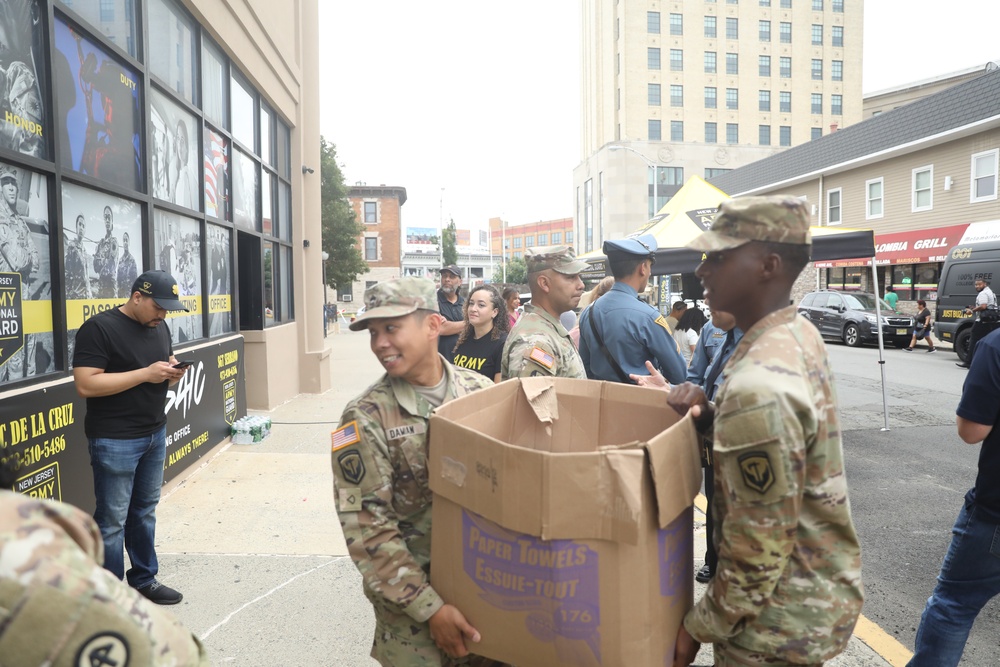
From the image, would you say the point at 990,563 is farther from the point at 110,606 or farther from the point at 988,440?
the point at 110,606

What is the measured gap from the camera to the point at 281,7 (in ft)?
33.0

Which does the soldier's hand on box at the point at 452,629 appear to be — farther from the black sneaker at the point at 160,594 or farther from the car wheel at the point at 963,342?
the car wheel at the point at 963,342

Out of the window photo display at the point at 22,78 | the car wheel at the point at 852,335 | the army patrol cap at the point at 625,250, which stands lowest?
the car wheel at the point at 852,335

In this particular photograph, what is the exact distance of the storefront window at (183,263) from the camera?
6219 millimetres

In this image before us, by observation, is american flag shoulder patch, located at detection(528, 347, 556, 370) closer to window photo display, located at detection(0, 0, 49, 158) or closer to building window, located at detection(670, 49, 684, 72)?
window photo display, located at detection(0, 0, 49, 158)

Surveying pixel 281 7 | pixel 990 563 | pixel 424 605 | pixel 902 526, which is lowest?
pixel 902 526

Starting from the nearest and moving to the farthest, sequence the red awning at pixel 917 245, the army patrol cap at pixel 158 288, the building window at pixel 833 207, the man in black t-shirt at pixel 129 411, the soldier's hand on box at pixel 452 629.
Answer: the soldier's hand on box at pixel 452 629 → the man in black t-shirt at pixel 129 411 → the army patrol cap at pixel 158 288 → the red awning at pixel 917 245 → the building window at pixel 833 207

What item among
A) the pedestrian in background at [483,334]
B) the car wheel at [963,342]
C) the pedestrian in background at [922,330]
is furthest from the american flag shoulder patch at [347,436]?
the pedestrian in background at [922,330]

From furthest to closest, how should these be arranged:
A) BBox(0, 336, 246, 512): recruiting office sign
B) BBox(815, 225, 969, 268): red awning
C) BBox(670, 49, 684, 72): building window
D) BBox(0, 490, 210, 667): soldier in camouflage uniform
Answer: BBox(670, 49, 684, 72): building window, BBox(815, 225, 969, 268): red awning, BBox(0, 336, 246, 512): recruiting office sign, BBox(0, 490, 210, 667): soldier in camouflage uniform

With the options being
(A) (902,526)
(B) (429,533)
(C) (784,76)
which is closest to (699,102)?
(C) (784,76)

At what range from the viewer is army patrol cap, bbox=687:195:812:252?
63.5 inches

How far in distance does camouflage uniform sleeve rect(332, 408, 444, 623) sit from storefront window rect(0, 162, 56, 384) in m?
3.02

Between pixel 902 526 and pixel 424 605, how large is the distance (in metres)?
4.60

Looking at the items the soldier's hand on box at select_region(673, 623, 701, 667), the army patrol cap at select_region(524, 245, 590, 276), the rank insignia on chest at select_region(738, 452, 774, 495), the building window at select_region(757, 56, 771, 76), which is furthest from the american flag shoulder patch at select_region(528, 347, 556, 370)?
the building window at select_region(757, 56, 771, 76)
